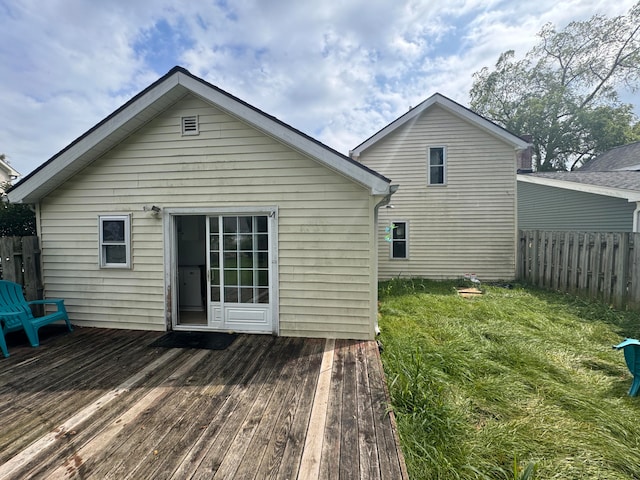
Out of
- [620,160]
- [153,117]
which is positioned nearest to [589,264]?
[153,117]

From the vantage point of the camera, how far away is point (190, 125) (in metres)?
4.83

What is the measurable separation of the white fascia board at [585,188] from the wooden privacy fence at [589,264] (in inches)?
98.2

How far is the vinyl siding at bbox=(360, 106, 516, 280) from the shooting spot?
9.16 meters

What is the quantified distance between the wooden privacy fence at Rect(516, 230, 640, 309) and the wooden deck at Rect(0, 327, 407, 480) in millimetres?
5823

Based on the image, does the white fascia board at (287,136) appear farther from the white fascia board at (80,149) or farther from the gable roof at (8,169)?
the gable roof at (8,169)

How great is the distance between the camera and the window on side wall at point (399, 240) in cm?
970

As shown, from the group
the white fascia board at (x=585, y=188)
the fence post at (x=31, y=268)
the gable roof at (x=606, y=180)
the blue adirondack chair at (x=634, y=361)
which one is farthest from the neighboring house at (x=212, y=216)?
the gable roof at (x=606, y=180)

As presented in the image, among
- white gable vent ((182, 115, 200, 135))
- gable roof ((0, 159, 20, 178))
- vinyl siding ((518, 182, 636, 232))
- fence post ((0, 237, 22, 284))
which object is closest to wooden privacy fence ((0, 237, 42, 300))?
fence post ((0, 237, 22, 284))

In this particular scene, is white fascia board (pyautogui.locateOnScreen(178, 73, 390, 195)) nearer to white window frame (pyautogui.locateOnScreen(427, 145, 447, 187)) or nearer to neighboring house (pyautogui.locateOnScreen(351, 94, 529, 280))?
neighboring house (pyautogui.locateOnScreen(351, 94, 529, 280))

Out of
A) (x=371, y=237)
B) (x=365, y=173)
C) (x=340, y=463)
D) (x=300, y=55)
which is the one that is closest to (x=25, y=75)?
(x=300, y=55)

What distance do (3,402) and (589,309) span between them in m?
9.51

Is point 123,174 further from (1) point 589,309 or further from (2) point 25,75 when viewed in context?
(1) point 589,309

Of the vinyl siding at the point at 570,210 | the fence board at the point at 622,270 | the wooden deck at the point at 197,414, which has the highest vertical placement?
the vinyl siding at the point at 570,210

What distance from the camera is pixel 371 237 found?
14.5 feet
